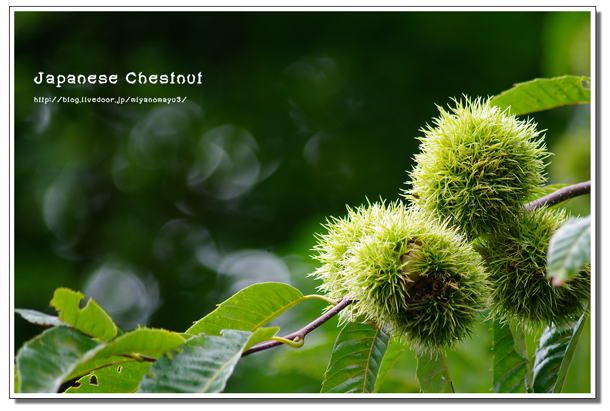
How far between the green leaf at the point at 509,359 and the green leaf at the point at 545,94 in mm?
695

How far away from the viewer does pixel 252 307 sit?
1300 mm

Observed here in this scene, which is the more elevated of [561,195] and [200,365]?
[561,195]

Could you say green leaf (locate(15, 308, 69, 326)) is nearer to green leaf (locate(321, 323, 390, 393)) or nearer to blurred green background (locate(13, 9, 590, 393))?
green leaf (locate(321, 323, 390, 393))

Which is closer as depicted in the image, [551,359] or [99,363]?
[99,363]

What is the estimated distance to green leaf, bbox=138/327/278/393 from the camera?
0.89 meters

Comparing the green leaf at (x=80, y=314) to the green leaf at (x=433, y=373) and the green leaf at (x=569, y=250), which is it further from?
the green leaf at (x=433, y=373)

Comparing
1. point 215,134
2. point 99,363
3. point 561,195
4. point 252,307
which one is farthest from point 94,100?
point 561,195

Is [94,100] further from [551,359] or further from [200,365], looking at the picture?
[551,359]

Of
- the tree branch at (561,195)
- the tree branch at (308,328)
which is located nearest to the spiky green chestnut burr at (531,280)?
the tree branch at (561,195)

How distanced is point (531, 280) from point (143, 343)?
937mm

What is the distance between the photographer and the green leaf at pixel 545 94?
5.04 ft
